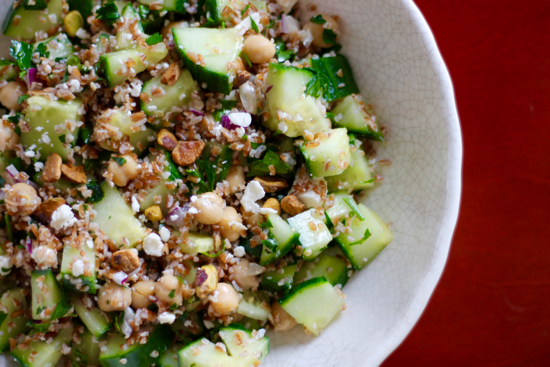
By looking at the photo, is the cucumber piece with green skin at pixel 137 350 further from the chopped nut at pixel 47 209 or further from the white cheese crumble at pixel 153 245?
the chopped nut at pixel 47 209

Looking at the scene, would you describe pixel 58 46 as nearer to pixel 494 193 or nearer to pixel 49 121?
pixel 49 121

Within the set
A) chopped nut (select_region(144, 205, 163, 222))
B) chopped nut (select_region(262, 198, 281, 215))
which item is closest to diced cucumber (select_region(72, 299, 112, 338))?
chopped nut (select_region(144, 205, 163, 222))

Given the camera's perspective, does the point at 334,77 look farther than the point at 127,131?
Yes

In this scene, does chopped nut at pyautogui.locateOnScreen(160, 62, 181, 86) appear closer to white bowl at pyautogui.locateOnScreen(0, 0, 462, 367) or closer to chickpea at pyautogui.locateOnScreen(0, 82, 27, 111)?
chickpea at pyautogui.locateOnScreen(0, 82, 27, 111)

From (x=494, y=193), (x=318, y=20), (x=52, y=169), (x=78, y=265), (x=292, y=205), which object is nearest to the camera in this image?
(x=78, y=265)

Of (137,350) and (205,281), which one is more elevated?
(205,281)

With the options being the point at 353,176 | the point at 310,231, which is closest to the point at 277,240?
the point at 310,231
